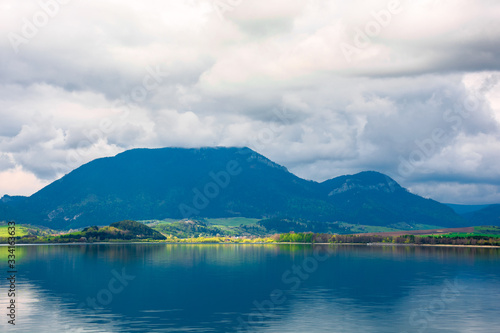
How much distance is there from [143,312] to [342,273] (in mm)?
102435

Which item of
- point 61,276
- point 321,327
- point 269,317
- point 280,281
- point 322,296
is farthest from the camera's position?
point 61,276

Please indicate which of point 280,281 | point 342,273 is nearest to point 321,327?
point 280,281

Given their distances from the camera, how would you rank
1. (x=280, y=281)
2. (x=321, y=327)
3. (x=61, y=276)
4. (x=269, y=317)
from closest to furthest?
(x=321, y=327) → (x=269, y=317) → (x=280, y=281) → (x=61, y=276)

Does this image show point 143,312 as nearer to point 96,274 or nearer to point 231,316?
point 231,316

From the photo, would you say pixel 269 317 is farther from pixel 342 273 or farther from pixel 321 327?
pixel 342 273

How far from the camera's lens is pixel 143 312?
10681cm

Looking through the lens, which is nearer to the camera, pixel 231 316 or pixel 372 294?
pixel 231 316

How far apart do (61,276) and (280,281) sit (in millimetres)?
79722

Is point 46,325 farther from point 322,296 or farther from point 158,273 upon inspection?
point 158,273

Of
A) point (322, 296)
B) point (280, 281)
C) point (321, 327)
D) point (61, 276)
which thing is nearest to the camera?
point (321, 327)

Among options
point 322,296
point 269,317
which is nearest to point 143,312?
point 269,317

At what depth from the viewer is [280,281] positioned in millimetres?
164875

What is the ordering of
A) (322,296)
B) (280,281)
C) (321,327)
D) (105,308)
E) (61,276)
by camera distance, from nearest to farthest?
1. (321,327)
2. (105,308)
3. (322,296)
4. (280,281)
5. (61,276)

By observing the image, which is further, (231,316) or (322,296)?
(322,296)
